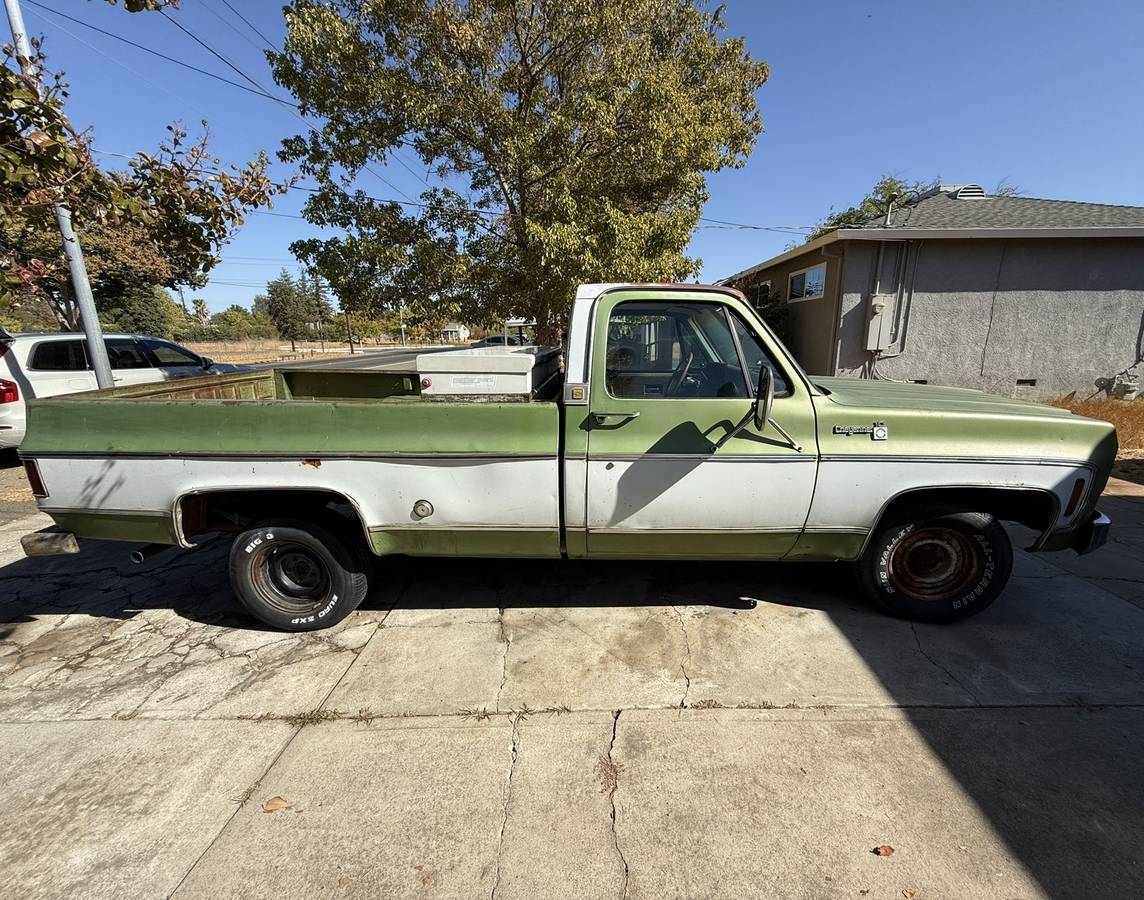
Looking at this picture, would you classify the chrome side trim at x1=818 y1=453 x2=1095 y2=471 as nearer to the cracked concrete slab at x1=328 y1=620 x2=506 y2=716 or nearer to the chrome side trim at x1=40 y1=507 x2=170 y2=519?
the cracked concrete slab at x1=328 y1=620 x2=506 y2=716

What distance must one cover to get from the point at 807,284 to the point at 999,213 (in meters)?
3.81

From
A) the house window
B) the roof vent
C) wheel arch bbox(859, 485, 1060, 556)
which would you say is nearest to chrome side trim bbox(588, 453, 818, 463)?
wheel arch bbox(859, 485, 1060, 556)

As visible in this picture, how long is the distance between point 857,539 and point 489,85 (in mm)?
8097

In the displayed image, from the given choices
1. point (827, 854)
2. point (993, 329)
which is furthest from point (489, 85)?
point (993, 329)

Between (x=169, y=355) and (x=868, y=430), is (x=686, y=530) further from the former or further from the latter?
(x=169, y=355)

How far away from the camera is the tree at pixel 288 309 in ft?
224

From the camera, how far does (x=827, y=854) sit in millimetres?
1806

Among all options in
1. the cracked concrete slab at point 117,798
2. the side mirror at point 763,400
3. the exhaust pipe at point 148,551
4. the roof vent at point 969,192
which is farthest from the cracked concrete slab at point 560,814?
the roof vent at point 969,192

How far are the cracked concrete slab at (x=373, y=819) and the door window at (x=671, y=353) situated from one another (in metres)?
1.89

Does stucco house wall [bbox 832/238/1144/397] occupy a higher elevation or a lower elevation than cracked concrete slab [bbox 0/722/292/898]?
higher

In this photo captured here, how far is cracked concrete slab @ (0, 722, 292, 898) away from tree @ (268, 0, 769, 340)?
21.0ft

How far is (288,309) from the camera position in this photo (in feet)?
224

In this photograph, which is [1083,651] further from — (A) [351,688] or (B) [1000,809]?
(A) [351,688]

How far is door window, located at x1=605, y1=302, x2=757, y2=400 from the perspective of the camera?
2.88 metres
